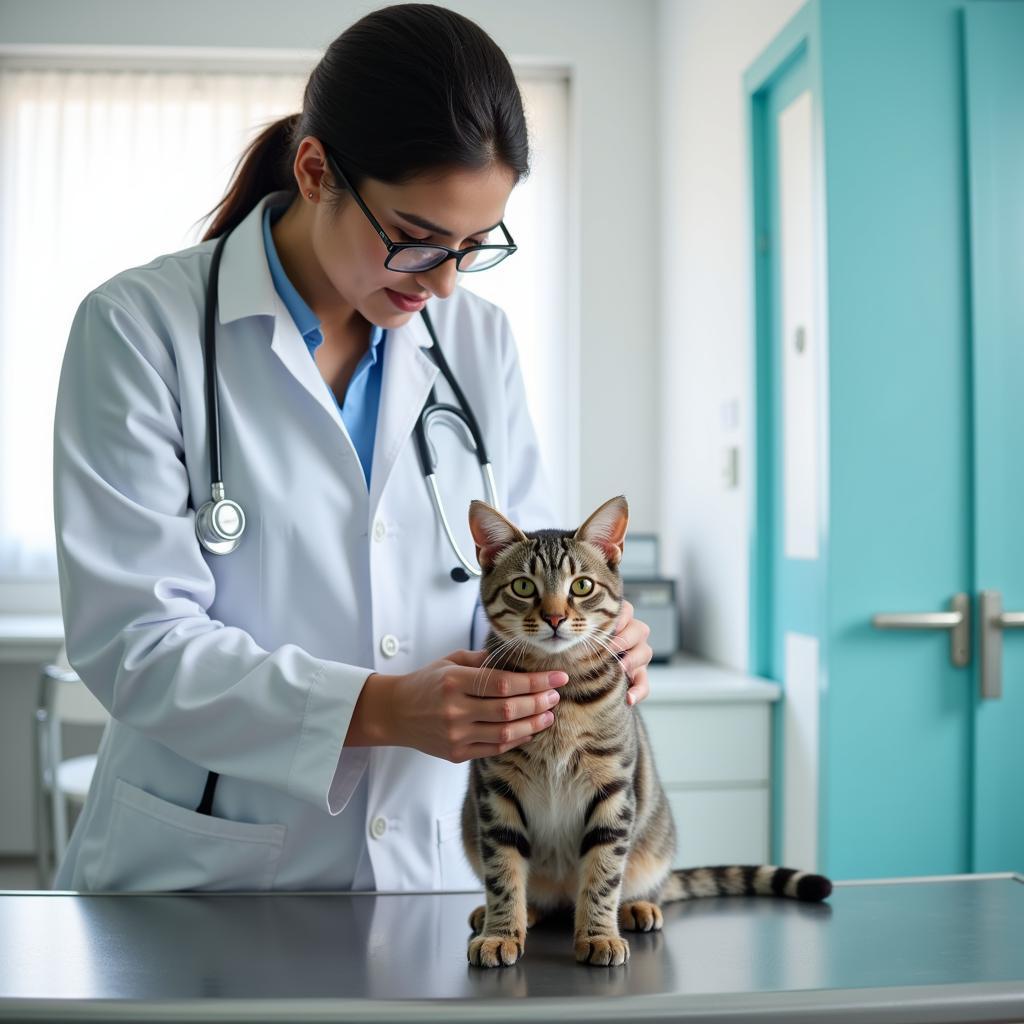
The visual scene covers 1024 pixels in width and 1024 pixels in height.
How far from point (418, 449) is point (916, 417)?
1.44 m

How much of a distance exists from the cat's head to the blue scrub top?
9.3 inches

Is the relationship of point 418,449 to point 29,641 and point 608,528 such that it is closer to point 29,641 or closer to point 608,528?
point 608,528

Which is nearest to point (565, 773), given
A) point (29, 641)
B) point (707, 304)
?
point (707, 304)

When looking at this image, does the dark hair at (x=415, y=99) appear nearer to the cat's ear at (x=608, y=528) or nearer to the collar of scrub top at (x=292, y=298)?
the collar of scrub top at (x=292, y=298)

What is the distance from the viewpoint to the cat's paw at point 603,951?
3.00 feet

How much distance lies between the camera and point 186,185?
12.9 ft

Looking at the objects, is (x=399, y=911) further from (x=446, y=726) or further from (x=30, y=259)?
(x=30, y=259)

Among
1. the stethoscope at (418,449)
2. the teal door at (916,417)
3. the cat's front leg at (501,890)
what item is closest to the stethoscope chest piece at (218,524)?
the stethoscope at (418,449)

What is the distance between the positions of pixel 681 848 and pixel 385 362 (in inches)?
70.6

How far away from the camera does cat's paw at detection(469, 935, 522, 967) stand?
91 cm

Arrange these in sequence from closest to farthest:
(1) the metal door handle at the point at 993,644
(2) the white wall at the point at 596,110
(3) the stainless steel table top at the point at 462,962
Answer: (3) the stainless steel table top at the point at 462,962
(1) the metal door handle at the point at 993,644
(2) the white wall at the point at 596,110

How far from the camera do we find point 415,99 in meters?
1.08

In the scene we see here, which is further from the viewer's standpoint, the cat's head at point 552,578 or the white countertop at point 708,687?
the white countertop at point 708,687

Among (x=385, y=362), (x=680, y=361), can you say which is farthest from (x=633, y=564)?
(x=385, y=362)
